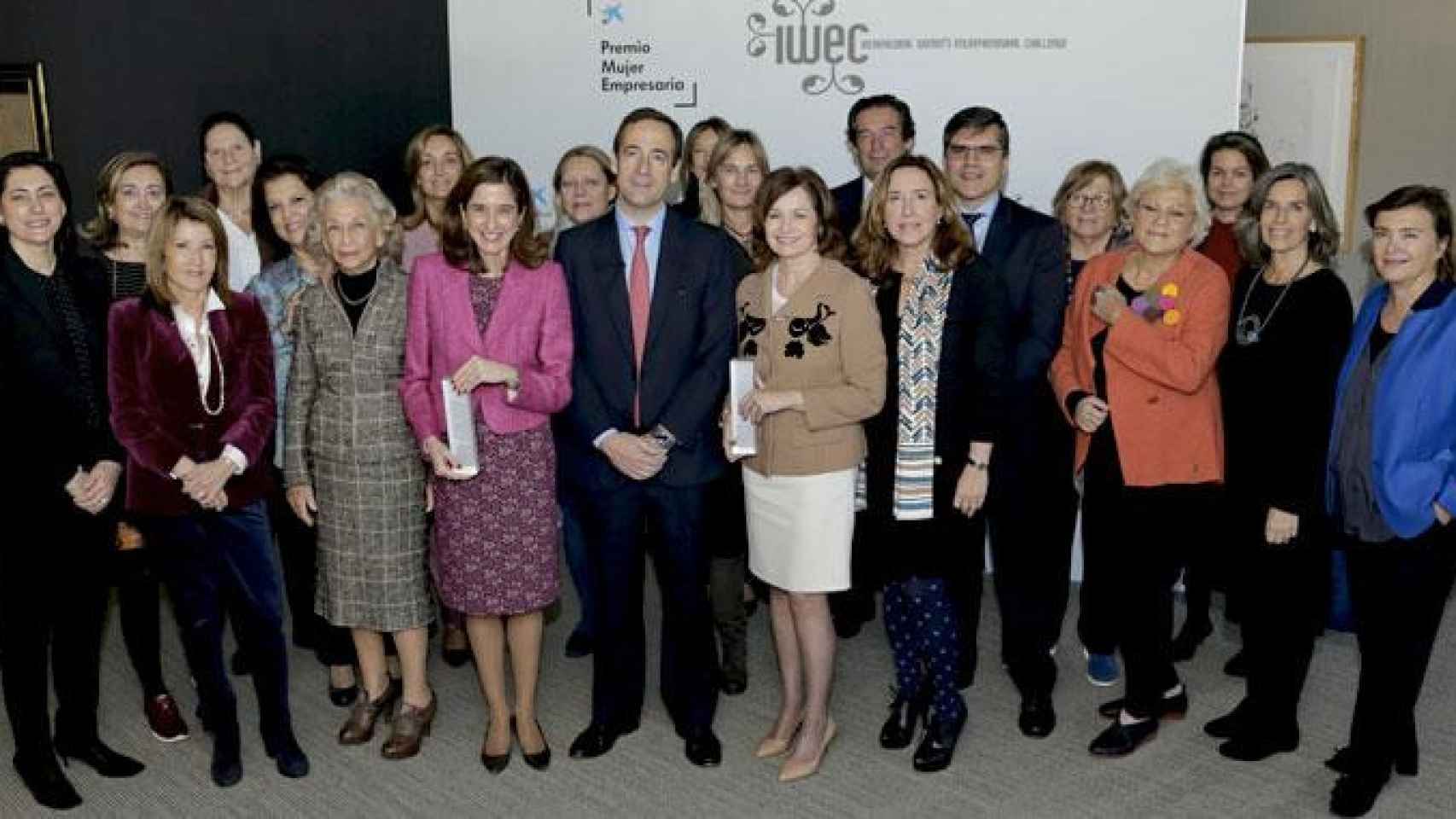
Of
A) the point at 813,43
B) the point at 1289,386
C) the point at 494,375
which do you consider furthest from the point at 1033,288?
the point at 813,43

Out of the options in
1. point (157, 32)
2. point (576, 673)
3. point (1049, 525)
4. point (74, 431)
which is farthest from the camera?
point (157, 32)

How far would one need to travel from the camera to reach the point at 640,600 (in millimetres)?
3650

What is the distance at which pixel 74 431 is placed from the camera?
3293 millimetres

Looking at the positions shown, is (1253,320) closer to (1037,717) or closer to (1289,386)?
(1289,386)

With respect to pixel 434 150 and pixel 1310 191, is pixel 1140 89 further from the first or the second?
pixel 434 150

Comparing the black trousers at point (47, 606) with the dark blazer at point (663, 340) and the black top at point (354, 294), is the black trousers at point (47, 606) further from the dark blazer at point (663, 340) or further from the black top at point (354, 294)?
the dark blazer at point (663, 340)

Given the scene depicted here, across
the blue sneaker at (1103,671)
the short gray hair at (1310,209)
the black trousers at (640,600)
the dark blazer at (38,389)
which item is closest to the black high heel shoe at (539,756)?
the black trousers at (640,600)

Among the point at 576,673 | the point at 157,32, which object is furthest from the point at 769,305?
the point at 157,32

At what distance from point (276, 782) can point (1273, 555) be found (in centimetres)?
277

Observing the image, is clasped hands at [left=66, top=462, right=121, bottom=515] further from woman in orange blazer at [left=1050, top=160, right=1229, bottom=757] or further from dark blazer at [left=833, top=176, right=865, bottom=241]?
woman in orange blazer at [left=1050, top=160, right=1229, bottom=757]

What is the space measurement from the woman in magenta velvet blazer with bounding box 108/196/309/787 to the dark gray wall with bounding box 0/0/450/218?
2397 millimetres

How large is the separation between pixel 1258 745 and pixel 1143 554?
651 millimetres

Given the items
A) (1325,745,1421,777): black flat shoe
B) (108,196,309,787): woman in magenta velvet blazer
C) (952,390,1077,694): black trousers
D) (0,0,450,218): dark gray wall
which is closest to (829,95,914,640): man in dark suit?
(952,390,1077,694): black trousers

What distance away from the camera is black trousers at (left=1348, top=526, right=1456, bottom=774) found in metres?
3.10
